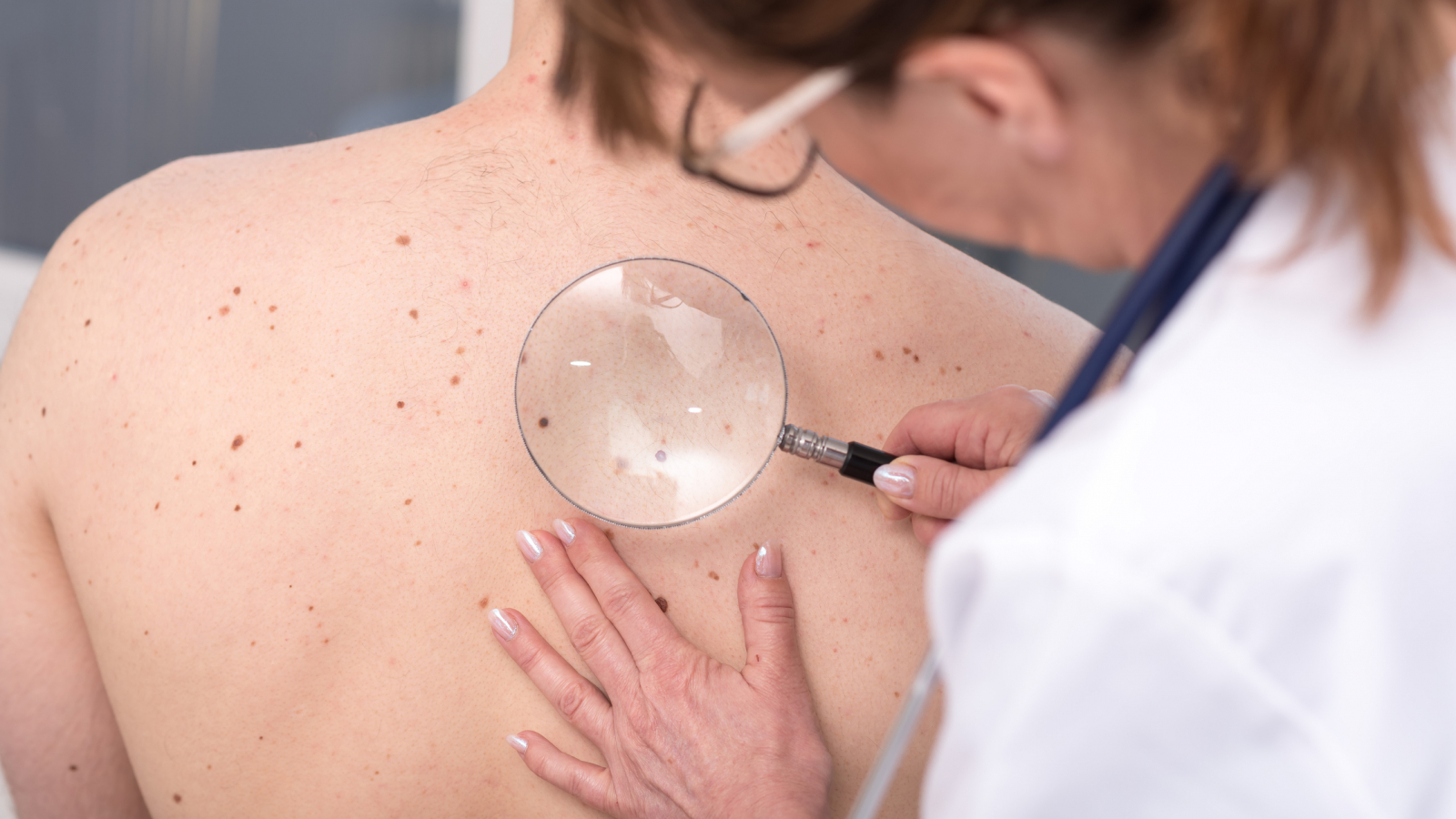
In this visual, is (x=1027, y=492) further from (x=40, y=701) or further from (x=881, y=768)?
(x=40, y=701)

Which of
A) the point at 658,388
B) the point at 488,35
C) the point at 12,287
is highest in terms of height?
the point at 658,388

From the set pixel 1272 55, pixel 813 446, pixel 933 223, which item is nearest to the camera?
pixel 1272 55

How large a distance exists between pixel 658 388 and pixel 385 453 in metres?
0.25

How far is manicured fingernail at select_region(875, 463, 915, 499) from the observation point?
850 millimetres

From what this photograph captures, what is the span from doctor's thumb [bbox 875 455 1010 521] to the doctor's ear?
35 centimetres

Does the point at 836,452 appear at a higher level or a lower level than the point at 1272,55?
lower

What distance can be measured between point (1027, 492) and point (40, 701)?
41.8 inches

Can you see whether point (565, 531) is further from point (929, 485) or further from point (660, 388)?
point (929, 485)

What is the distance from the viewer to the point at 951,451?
915 millimetres

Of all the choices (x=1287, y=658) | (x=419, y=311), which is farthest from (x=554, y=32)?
(x=1287, y=658)

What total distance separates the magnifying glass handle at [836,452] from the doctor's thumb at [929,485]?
0.01 metres

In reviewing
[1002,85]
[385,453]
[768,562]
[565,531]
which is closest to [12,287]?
[385,453]

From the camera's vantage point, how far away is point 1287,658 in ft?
1.61

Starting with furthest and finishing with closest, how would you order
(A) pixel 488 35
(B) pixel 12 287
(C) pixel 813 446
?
(B) pixel 12 287 → (A) pixel 488 35 → (C) pixel 813 446
